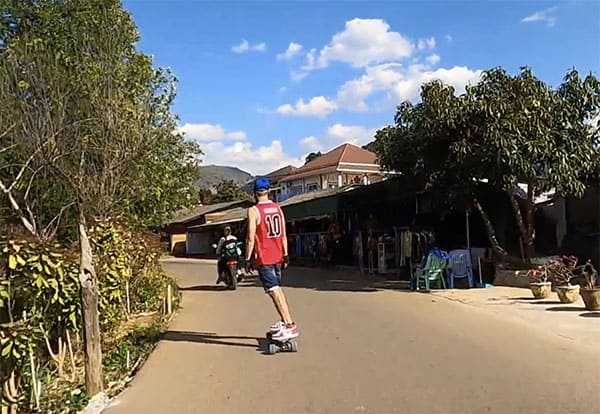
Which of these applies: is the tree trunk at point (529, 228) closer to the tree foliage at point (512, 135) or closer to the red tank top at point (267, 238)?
the tree foliage at point (512, 135)

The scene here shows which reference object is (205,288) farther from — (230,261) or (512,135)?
(512,135)

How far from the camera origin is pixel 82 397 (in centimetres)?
633

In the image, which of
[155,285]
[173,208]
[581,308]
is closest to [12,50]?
[155,285]

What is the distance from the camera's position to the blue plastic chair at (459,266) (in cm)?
1745

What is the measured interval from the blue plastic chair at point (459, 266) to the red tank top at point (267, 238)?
33.4 feet

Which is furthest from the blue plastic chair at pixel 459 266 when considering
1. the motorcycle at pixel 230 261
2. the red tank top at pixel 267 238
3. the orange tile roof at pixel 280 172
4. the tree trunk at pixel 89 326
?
the orange tile roof at pixel 280 172

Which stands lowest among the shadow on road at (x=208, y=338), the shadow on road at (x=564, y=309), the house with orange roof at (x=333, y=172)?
the shadow on road at (x=564, y=309)

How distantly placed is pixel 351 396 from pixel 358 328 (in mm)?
4156

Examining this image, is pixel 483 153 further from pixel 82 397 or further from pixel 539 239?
pixel 82 397

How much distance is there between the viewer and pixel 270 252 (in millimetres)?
8180

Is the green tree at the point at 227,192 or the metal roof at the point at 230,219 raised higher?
the green tree at the point at 227,192

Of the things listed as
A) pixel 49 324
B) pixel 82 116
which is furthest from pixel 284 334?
pixel 82 116

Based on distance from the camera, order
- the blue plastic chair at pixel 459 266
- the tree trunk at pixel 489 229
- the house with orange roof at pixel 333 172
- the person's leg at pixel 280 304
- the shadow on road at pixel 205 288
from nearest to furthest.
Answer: the person's leg at pixel 280 304 → the blue plastic chair at pixel 459 266 → the tree trunk at pixel 489 229 → the shadow on road at pixel 205 288 → the house with orange roof at pixel 333 172

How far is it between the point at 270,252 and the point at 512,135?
9016 millimetres
